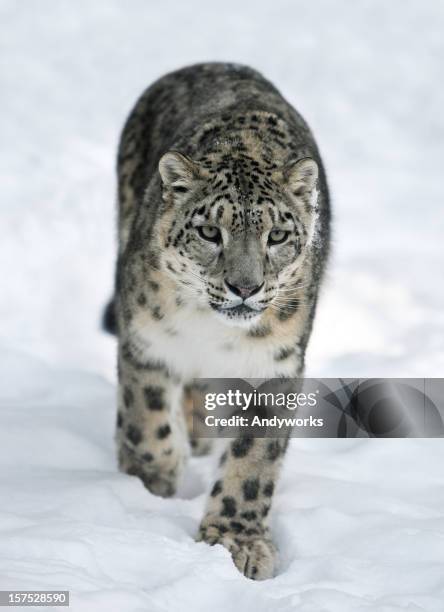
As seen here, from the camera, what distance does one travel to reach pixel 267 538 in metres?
5.99

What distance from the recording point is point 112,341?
33.2 ft

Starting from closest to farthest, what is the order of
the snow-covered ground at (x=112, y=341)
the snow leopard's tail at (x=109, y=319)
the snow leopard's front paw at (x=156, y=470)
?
the snow-covered ground at (x=112, y=341), the snow leopard's front paw at (x=156, y=470), the snow leopard's tail at (x=109, y=319)

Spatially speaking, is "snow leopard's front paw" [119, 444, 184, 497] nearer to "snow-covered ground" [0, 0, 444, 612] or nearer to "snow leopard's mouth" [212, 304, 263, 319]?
"snow-covered ground" [0, 0, 444, 612]

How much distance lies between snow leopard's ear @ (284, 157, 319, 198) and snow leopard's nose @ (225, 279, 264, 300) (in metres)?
0.63

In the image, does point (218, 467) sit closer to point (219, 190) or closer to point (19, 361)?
point (219, 190)

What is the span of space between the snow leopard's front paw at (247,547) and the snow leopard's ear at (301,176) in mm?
1749

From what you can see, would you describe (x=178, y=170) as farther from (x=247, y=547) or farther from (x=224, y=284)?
(x=247, y=547)

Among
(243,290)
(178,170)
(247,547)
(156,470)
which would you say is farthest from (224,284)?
(156,470)

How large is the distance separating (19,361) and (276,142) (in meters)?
3.24

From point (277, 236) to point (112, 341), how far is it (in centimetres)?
471

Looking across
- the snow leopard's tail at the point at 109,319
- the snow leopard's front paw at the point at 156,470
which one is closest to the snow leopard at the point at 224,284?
the snow leopard's front paw at the point at 156,470

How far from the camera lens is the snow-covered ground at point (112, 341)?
5262 mm

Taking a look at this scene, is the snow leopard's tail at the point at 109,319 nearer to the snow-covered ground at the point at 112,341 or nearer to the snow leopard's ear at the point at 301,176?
the snow-covered ground at the point at 112,341

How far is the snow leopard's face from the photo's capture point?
18.0 ft
